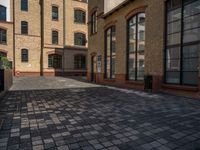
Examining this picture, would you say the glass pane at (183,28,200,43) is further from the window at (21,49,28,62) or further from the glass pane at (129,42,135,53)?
the window at (21,49,28,62)

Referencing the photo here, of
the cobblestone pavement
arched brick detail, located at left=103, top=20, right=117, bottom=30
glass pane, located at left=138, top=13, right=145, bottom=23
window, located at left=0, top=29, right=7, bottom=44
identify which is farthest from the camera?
window, located at left=0, top=29, right=7, bottom=44

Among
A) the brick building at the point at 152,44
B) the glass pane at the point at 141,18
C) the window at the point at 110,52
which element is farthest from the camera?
the window at the point at 110,52

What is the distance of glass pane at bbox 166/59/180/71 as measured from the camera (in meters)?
9.14

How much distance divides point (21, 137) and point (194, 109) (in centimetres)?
547

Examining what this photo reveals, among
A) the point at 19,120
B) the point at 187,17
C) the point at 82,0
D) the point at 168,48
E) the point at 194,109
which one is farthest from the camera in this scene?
the point at 82,0

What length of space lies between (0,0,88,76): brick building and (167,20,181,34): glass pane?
2086 centimetres

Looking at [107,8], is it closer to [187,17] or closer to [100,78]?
[100,78]

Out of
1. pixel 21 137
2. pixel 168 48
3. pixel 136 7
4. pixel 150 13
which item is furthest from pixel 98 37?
pixel 21 137

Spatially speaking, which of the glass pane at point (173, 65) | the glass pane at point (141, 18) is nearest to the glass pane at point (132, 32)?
the glass pane at point (141, 18)

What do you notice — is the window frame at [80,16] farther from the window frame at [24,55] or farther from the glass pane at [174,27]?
the glass pane at [174,27]

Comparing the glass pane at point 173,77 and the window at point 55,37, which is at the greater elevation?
the window at point 55,37

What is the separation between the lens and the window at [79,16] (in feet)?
96.4

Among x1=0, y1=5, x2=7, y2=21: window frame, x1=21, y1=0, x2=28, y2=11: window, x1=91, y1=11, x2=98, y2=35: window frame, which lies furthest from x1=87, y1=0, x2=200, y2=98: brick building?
x1=0, y1=5, x2=7, y2=21: window frame

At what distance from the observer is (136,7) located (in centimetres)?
1170
